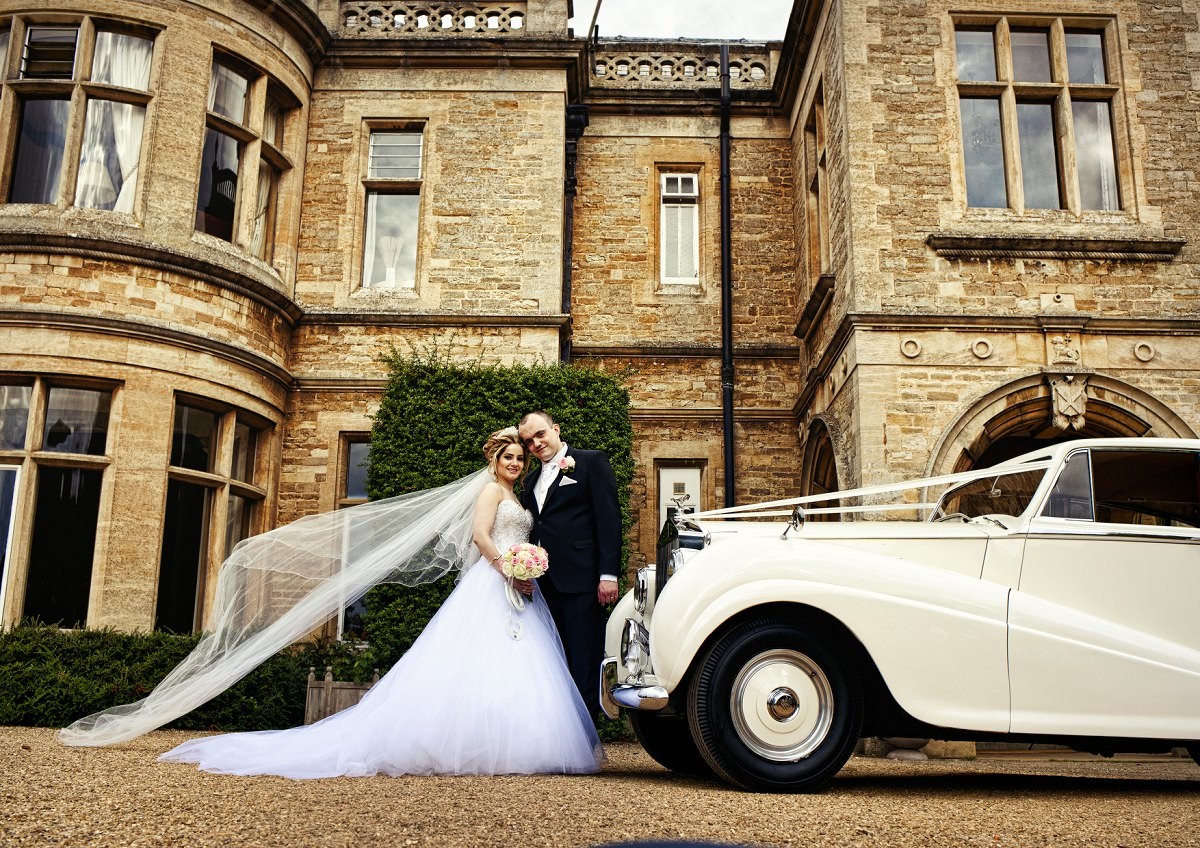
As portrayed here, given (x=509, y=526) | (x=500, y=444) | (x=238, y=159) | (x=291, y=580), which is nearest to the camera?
(x=509, y=526)

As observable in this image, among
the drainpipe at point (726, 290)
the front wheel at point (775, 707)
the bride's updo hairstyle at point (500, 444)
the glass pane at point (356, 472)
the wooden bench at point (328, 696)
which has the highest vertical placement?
the drainpipe at point (726, 290)

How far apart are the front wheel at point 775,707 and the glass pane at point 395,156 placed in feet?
33.3

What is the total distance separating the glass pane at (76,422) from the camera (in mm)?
10562

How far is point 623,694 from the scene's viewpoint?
518 centimetres

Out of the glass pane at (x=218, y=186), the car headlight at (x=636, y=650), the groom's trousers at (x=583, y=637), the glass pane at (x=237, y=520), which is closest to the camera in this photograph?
the car headlight at (x=636, y=650)

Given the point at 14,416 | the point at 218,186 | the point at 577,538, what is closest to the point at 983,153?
the point at 577,538

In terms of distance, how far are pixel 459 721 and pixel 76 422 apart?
7.10 metres

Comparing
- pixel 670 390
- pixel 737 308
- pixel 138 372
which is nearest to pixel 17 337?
pixel 138 372

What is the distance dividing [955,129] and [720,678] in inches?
330

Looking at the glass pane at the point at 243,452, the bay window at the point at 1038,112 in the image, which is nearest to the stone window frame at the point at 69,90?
the glass pane at the point at 243,452

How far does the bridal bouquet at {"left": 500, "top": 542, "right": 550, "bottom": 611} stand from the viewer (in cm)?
579

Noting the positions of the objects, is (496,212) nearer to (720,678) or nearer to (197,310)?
(197,310)

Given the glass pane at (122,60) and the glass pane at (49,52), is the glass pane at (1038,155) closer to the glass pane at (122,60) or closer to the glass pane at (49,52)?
the glass pane at (122,60)

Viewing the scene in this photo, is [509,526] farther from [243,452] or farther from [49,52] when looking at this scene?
[49,52]
